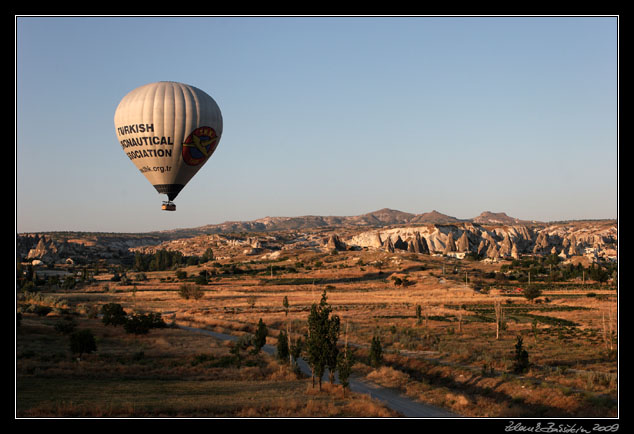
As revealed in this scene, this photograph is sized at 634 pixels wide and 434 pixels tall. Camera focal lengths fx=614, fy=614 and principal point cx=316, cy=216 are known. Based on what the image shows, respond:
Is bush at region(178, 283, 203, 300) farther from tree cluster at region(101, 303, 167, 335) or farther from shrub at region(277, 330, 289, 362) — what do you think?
shrub at region(277, 330, 289, 362)

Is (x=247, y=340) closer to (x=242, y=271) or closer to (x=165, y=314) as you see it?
(x=165, y=314)

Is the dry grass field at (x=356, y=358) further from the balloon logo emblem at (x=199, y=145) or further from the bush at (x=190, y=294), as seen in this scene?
the balloon logo emblem at (x=199, y=145)

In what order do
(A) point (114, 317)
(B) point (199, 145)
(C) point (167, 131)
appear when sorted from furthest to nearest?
(A) point (114, 317) → (B) point (199, 145) → (C) point (167, 131)

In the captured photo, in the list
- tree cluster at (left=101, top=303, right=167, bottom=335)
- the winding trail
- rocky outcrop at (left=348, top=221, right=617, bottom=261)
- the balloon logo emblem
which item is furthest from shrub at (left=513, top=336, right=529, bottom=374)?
rocky outcrop at (left=348, top=221, right=617, bottom=261)

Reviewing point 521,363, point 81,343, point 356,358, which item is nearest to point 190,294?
point 81,343

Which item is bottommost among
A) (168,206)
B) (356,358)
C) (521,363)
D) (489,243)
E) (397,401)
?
(489,243)

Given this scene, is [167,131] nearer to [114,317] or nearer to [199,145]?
[199,145]

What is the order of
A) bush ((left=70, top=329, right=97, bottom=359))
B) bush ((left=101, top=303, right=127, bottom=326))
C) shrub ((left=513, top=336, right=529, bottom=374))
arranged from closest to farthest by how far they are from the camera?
shrub ((left=513, top=336, right=529, bottom=374)) → bush ((left=70, top=329, right=97, bottom=359)) → bush ((left=101, top=303, right=127, bottom=326))

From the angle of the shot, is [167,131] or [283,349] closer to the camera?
[283,349]
